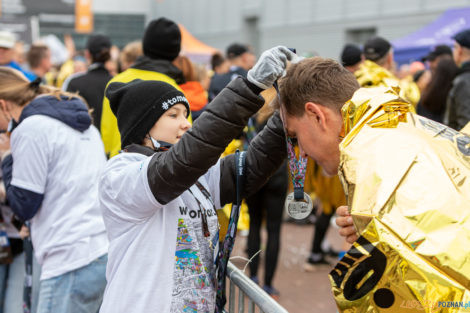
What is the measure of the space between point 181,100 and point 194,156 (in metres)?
0.50

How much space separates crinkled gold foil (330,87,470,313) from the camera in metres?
1.15

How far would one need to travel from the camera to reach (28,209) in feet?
8.61

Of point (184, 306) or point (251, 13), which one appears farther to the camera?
point (251, 13)

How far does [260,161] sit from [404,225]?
96cm

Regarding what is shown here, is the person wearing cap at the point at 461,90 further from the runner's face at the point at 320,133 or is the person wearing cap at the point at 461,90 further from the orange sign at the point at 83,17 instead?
the orange sign at the point at 83,17

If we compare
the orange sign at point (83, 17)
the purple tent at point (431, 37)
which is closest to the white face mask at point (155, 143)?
the purple tent at point (431, 37)

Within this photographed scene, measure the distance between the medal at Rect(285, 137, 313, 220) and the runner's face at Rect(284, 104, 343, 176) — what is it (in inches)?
1.9

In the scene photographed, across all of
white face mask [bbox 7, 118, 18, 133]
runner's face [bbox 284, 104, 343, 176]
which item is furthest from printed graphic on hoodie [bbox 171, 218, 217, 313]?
white face mask [bbox 7, 118, 18, 133]

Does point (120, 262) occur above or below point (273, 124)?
below

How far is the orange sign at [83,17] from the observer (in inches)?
616

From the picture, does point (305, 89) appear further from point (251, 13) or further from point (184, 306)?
point (251, 13)

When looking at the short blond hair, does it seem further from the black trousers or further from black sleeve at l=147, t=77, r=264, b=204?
the black trousers

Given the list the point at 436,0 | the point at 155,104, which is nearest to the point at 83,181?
the point at 155,104

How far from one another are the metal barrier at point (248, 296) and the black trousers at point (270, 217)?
9.79 feet
